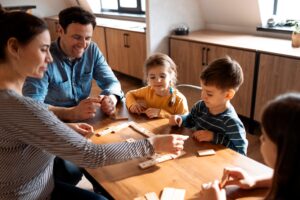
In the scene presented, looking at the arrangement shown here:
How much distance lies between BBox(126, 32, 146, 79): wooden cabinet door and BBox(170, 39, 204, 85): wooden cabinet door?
19.7 inches

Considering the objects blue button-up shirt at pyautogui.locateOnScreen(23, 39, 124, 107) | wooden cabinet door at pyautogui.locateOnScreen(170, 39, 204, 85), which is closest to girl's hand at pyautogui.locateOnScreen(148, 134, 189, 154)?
blue button-up shirt at pyautogui.locateOnScreen(23, 39, 124, 107)

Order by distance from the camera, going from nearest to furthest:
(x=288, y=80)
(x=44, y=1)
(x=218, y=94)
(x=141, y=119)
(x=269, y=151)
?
(x=269, y=151) < (x=218, y=94) < (x=141, y=119) < (x=288, y=80) < (x=44, y=1)

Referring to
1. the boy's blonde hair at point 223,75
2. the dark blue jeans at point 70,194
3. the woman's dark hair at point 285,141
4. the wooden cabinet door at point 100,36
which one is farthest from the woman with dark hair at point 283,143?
the wooden cabinet door at point 100,36

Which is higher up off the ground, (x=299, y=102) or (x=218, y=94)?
(x=299, y=102)

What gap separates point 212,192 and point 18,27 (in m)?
0.95

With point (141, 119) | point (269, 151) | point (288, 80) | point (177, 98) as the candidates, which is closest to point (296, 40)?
point (288, 80)

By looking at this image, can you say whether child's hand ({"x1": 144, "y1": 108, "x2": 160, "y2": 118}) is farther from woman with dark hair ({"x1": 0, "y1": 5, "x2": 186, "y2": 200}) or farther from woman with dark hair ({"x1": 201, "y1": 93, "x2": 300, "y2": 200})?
woman with dark hair ({"x1": 201, "y1": 93, "x2": 300, "y2": 200})

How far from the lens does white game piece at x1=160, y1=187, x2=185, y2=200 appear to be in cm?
104

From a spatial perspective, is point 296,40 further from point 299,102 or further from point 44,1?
point 44,1

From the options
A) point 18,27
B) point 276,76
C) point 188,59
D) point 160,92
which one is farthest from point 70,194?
point 188,59

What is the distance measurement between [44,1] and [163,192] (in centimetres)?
709

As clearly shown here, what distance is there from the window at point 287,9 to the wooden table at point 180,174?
10.2ft

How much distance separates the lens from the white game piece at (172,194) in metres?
1.04

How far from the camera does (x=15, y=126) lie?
1090 mm
